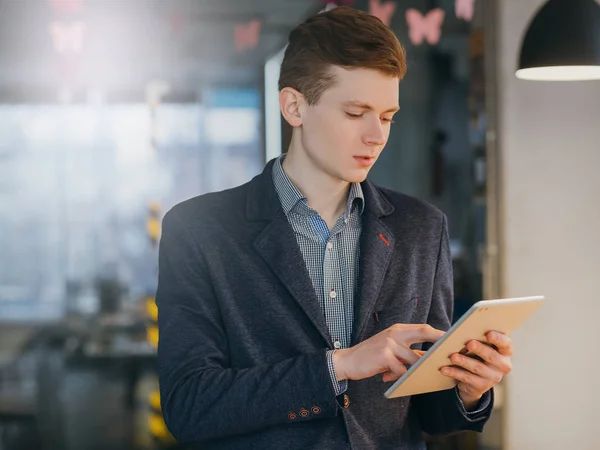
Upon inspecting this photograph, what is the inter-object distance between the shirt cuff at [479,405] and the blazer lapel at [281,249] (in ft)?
0.94

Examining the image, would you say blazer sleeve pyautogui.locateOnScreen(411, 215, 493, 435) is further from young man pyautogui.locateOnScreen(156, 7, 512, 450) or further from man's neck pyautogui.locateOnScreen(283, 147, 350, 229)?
man's neck pyautogui.locateOnScreen(283, 147, 350, 229)

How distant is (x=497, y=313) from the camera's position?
158 cm

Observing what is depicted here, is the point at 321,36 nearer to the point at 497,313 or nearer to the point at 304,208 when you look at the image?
the point at 304,208

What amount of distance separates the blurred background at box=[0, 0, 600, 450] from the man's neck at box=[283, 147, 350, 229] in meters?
2.09

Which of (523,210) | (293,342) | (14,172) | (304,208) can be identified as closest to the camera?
(293,342)

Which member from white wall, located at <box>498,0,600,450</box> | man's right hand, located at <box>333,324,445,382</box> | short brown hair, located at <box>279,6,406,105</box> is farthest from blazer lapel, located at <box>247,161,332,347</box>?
white wall, located at <box>498,0,600,450</box>

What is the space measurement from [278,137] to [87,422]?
4.80 feet

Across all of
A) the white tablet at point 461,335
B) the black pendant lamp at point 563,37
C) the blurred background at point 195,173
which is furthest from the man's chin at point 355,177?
the blurred background at point 195,173

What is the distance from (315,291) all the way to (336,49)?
47cm

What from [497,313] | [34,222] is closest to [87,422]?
[34,222]

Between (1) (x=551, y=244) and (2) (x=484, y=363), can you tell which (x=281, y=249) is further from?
(1) (x=551, y=244)

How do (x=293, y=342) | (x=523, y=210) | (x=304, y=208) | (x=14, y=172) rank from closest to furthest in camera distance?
(x=293, y=342), (x=304, y=208), (x=14, y=172), (x=523, y=210)

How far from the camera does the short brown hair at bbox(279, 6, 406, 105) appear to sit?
1.79 meters

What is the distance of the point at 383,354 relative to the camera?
1604mm
